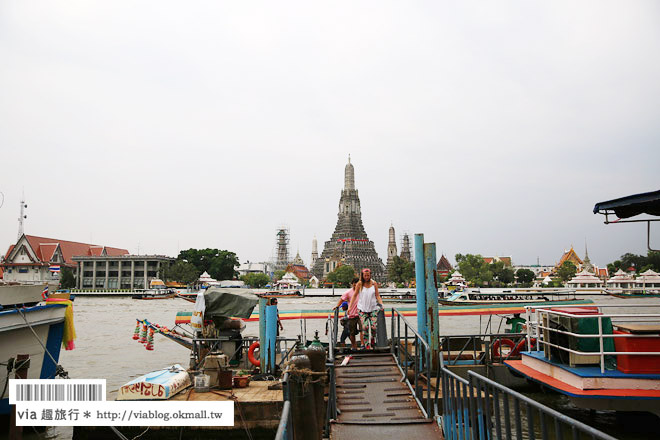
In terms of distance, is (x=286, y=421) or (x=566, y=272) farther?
(x=566, y=272)

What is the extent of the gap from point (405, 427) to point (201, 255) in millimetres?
112324

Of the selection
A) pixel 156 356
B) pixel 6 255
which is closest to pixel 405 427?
pixel 156 356

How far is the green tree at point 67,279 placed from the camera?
319 feet

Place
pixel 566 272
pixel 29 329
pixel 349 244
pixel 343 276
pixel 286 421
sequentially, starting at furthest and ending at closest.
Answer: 1. pixel 349 244
2. pixel 343 276
3. pixel 566 272
4. pixel 29 329
5. pixel 286 421

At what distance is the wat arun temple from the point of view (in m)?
127

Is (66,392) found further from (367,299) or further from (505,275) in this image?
(505,275)

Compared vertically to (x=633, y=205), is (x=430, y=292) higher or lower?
lower

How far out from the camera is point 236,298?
1352cm

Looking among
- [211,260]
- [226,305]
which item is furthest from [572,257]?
[226,305]

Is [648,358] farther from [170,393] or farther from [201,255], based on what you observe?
[201,255]

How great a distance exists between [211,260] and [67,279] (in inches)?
1181

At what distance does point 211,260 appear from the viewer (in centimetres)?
11331

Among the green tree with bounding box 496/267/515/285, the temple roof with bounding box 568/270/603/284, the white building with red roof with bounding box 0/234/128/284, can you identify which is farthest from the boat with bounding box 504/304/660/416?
the green tree with bounding box 496/267/515/285

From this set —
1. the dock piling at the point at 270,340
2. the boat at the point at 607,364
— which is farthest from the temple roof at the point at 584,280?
the boat at the point at 607,364
